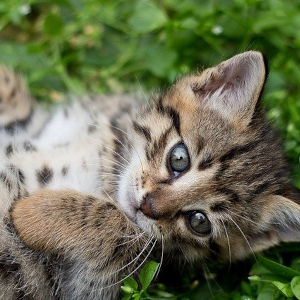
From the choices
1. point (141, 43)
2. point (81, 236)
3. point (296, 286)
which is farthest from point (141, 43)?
point (296, 286)

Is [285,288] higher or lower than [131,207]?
lower

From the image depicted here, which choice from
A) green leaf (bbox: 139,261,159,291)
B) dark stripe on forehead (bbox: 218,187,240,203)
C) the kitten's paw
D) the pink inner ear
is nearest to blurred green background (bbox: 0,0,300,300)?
the kitten's paw

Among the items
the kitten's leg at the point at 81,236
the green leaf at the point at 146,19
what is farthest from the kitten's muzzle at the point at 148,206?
the green leaf at the point at 146,19

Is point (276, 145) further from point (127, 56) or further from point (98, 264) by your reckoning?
point (127, 56)

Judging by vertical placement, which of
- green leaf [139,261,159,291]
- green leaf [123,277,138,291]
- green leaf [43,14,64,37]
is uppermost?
green leaf [43,14,64,37]

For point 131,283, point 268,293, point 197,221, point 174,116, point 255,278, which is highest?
point 174,116

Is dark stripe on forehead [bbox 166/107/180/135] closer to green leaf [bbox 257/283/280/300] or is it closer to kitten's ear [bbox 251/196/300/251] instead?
kitten's ear [bbox 251/196/300/251]

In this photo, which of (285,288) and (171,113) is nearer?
(285,288)

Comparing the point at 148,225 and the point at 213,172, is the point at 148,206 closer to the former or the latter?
the point at 148,225
